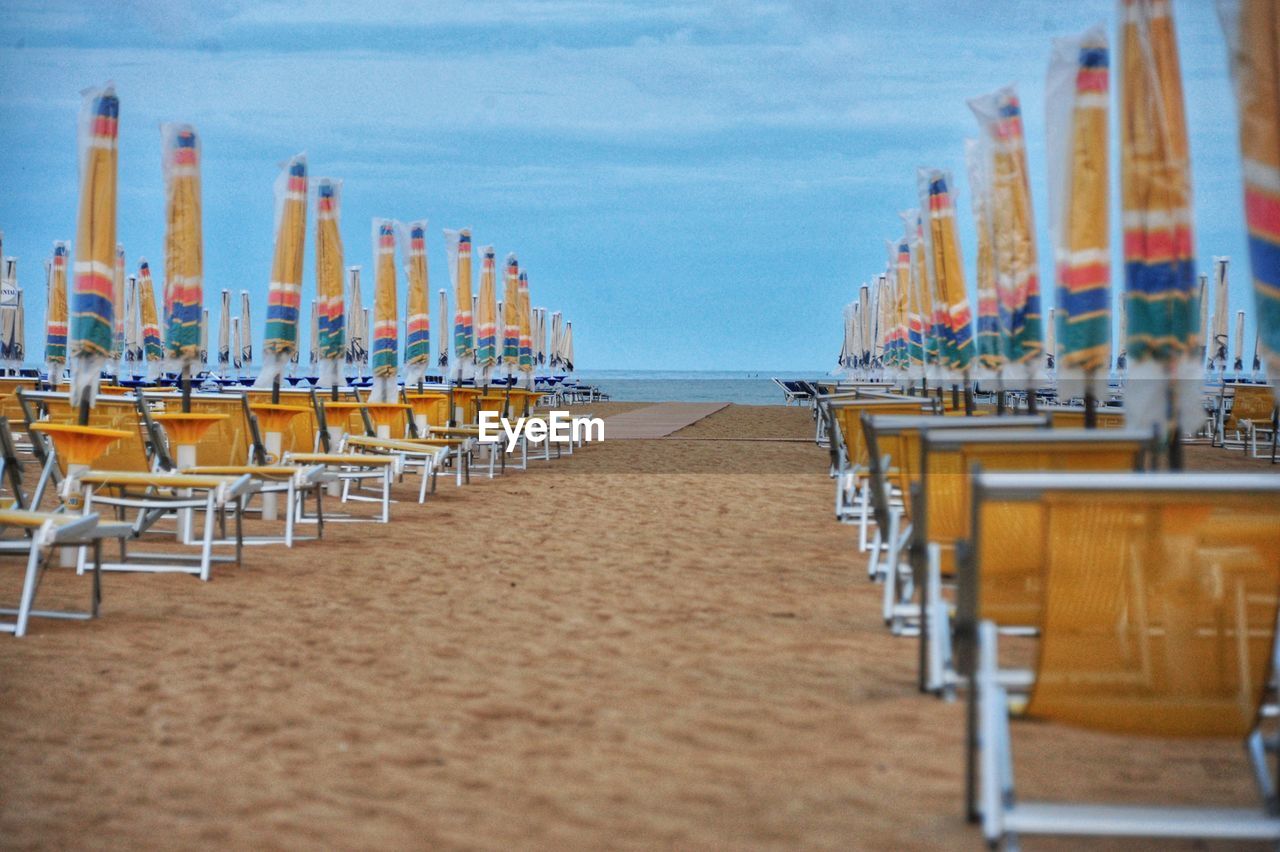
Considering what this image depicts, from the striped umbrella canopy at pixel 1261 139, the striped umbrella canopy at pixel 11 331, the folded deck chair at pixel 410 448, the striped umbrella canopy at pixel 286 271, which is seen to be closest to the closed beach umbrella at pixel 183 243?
the striped umbrella canopy at pixel 286 271

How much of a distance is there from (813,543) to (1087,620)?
5409mm

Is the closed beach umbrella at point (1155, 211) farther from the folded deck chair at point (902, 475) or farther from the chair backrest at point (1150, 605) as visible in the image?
the chair backrest at point (1150, 605)

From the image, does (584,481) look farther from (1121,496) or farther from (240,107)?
(240,107)

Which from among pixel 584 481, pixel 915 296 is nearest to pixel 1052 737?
pixel 584 481

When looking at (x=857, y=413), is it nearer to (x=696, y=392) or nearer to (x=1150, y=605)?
(x=1150, y=605)

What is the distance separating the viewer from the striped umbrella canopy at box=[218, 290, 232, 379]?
28.6m

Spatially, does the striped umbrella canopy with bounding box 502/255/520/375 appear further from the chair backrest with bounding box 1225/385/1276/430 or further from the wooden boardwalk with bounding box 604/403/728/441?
the chair backrest with bounding box 1225/385/1276/430

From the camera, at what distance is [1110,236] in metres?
5.30

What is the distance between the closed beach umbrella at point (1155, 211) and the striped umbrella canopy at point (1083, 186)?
0.82 metres

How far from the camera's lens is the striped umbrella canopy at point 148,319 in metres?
21.6

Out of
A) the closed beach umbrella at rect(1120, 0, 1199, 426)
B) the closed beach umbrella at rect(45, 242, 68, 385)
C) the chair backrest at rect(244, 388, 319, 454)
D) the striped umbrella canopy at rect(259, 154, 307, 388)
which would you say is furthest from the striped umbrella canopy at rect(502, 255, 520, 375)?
the closed beach umbrella at rect(1120, 0, 1199, 426)

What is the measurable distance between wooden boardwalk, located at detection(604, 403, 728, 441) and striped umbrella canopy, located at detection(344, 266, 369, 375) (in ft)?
12.3

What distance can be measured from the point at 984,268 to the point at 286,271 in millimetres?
4915

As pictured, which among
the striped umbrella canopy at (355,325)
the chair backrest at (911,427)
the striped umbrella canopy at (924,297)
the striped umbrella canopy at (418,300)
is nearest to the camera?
the chair backrest at (911,427)
